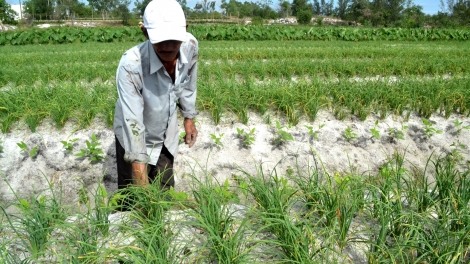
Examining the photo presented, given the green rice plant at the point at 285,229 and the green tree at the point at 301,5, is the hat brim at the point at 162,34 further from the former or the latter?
the green tree at the point at 301,5

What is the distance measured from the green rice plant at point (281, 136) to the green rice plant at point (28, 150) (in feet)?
7.47

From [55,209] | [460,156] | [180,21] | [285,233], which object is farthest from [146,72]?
[460,156]

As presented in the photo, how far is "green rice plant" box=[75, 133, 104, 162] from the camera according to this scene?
→ 11.3 ft

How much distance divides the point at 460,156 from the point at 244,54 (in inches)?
232

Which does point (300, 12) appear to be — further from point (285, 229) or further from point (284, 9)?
A: point (285, 229)

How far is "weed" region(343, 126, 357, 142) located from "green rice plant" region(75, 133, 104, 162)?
93.0 inches

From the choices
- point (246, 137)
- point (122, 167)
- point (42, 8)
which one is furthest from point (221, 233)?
point (42, 8)

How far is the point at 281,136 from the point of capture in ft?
12.1

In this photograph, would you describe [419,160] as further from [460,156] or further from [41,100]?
[41,100]

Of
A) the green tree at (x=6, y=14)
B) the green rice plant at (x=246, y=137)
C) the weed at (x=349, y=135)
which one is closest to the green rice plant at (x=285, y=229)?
the green rice plant at (x=246, y=137)

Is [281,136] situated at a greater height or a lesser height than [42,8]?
lesser

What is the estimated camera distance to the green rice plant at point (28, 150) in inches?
137

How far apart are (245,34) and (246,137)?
55.7ft

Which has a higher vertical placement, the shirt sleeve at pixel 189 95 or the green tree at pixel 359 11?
the green tree at pixel 359 11
